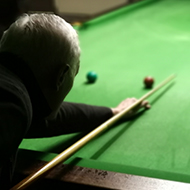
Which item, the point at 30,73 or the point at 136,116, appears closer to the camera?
the point at 30,73

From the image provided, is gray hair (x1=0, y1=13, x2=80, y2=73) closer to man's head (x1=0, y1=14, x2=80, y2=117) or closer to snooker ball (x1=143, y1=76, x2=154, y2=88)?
man's head (x1=0, y1=14, x2=80, y2=117)

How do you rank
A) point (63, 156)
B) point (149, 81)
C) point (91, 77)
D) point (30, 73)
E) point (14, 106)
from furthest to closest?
point (91, 77)
point (149, 81)
point (63, 156)
point (30, 73)
point (14, 106)

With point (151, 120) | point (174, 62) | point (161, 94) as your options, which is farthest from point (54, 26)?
point (174, 62)

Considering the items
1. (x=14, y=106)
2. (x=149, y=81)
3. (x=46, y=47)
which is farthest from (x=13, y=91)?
(x=149, y=81)

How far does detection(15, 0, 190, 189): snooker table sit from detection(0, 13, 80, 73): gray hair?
0.36 metres

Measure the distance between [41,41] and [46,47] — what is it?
0.8 inches

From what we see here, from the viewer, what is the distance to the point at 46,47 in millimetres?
989

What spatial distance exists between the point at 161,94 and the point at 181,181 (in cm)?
85

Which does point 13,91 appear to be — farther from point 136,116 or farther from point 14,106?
point 136,116

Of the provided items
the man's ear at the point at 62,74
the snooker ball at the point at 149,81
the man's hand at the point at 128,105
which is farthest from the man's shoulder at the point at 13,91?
the snooker ball at the point at 149,81

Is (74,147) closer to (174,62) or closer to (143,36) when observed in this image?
(174,62)

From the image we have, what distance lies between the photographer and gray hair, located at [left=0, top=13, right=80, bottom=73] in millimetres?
986

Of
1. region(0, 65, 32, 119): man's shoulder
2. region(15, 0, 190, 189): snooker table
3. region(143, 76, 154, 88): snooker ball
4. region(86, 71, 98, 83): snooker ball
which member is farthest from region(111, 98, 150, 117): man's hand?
region(0, 65, 32, 119): man's shoulder

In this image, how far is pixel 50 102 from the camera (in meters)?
1.09
